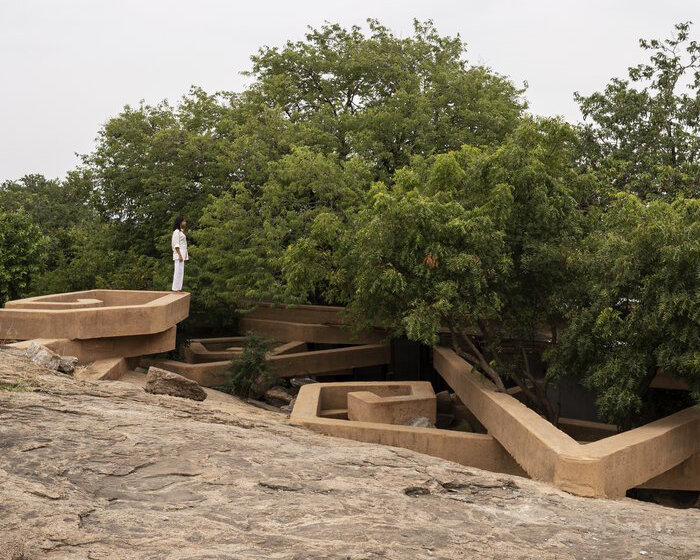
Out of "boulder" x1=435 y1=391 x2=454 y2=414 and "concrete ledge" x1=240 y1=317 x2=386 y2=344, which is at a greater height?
"concrete ledge" x1=240 y1=317 x2=386 y2=344

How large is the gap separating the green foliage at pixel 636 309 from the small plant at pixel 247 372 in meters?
6.79

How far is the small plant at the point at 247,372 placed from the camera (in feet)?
57.1

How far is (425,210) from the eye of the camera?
40.7 ft

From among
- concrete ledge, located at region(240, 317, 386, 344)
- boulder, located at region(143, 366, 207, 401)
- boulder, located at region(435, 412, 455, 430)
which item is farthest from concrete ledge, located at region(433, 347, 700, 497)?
concrete ledge, located at region(240, 317, 386, 344)

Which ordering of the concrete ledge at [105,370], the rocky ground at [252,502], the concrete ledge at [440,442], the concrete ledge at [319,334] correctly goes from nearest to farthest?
the rocky ground at [252,502], the concrete ledge at [105,370], the concrete ledge at [440,442], the concrete ledge at [319,334]

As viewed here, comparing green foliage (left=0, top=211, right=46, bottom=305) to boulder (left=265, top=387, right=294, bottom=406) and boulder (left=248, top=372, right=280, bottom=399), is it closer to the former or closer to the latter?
boulder (left=248, top=372, right=280, bottom=399)

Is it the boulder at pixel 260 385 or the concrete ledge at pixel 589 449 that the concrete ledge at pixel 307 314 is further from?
the concrete ledge at pixel 589 449

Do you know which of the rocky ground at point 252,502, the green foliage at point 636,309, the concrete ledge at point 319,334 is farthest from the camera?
the concrete ledge at point 319,334

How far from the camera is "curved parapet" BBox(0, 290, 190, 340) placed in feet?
42.1

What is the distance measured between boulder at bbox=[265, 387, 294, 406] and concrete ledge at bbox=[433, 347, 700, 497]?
505cm

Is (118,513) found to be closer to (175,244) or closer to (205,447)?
(205,447)

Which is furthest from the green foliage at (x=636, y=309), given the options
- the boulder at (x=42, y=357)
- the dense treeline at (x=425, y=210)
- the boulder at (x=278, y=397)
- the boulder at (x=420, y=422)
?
the boulder at (x=42, y=357)

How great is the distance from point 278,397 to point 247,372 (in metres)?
0.87

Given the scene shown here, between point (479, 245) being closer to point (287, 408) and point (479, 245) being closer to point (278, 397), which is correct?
point (287, 408)
